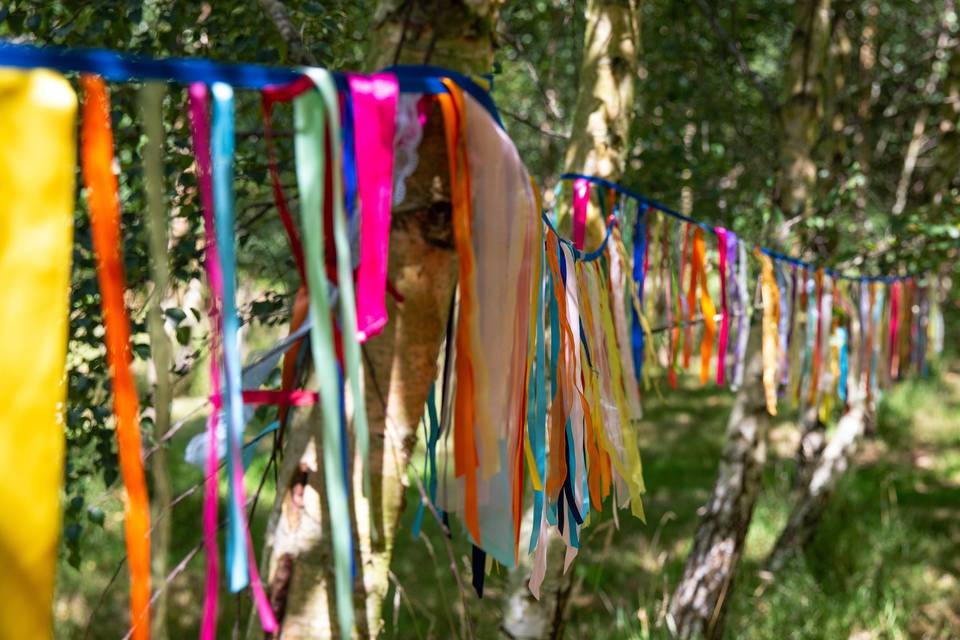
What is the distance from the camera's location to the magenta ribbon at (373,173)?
118 cm

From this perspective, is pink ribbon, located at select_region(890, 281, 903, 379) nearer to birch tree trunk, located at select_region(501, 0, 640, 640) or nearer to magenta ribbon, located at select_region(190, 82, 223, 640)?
birch tree trunk, located at select_region(501, 0, 640, 640)

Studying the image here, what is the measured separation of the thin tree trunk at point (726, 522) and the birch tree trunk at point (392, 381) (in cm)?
296

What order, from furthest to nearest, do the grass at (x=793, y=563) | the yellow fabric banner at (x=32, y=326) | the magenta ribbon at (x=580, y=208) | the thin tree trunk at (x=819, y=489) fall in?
the thin tree trunk at (x=819, y=489), the grass at (x=793, y=563), the magenta ribbon at (x=580, y=208), the yellow fabric banner at (x=32, y=326)

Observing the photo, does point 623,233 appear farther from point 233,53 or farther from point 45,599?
point 45,599

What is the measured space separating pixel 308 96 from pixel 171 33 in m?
1.54

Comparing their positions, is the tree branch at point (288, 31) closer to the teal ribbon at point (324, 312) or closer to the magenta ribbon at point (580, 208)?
the teal ribbon at point (324, 312)

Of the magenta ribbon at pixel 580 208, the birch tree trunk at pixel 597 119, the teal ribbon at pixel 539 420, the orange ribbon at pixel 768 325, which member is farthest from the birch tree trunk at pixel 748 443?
the teal ribbon at pixel 539 420

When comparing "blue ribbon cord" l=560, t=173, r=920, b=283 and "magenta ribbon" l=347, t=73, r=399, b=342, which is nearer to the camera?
"magenta ribbon" l=347, t=73, r=399, b=342

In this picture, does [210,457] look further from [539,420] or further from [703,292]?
[703,292]

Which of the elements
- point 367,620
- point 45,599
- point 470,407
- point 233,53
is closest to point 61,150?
point 45,599

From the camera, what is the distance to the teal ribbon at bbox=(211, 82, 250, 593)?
37.2 inches

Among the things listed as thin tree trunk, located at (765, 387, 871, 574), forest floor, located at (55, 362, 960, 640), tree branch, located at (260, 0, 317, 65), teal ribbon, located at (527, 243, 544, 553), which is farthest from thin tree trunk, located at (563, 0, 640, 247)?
thin tree trunk, located at (765, 387, 871, 574)

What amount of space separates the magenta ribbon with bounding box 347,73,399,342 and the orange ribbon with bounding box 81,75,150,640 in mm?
333

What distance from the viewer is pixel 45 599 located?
31.6 inches
